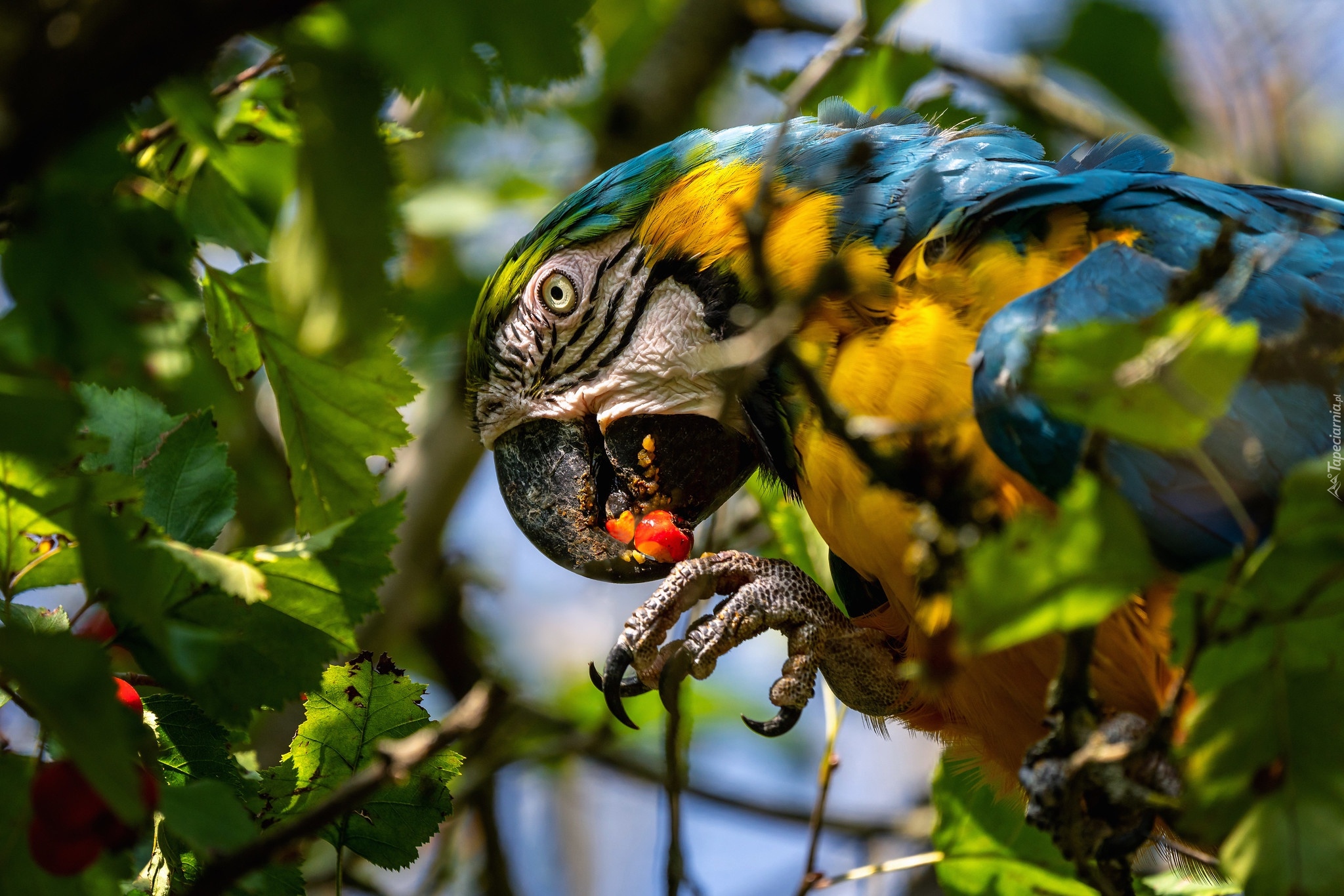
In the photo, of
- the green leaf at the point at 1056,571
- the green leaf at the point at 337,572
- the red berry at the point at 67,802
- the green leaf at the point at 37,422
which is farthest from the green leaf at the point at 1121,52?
the red berry at the point at 67,802

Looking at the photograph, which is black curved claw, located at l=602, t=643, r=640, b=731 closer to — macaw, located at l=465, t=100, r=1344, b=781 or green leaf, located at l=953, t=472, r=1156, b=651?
macaw, located at l=465, t=100, r=1344, b=781

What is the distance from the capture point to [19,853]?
130 centimetres

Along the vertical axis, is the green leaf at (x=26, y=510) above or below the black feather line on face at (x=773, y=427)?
Result: above

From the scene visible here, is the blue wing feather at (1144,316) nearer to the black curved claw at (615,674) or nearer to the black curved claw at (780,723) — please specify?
the black curved claw at (780,723)

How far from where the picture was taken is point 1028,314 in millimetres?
1820

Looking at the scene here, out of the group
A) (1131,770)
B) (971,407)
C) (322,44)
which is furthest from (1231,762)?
(322,44)

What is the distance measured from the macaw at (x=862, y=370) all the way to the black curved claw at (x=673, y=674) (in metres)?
0.03

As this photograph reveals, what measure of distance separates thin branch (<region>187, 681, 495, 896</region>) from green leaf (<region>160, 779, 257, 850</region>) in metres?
0.02

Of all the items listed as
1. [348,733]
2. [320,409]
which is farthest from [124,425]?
[348,733]

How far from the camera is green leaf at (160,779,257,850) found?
1181 millimetres

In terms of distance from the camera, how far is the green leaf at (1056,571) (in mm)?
1053

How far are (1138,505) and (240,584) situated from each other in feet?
4.42

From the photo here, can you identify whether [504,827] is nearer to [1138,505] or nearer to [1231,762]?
[1138,505]

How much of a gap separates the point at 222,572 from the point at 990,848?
153 centimetres
